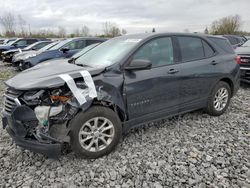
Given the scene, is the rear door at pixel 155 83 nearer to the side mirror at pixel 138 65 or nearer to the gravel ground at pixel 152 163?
the side mirror at pixel 138 65

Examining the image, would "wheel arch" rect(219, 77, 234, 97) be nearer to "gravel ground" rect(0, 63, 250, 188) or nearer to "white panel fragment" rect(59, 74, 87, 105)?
"gravel ground" rect(0, 63, 250, 188)

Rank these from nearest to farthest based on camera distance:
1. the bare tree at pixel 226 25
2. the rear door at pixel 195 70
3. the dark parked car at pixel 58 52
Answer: the rear door at pixel 195 70
the dark parked car at pixel 58 52
the bare tree at pixel 226 25

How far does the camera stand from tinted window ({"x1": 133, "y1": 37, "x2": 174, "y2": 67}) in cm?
345

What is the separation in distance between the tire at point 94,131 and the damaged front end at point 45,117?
96 millimetres

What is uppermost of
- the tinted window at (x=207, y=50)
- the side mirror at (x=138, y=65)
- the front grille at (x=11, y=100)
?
the tinted window at (x=207, y=50)

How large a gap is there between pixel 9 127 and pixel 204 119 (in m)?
3.38

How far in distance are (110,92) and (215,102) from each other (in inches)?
96.6

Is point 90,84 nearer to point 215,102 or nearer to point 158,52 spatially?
point 158,52

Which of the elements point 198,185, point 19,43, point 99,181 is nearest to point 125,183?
point 99,181

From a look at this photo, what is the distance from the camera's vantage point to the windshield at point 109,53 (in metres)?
3.32

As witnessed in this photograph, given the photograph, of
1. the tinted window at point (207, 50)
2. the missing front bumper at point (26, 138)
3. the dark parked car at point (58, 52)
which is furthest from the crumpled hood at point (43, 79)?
the dark parked car at point (58, 52)

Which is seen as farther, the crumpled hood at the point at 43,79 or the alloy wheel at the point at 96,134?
the alloy wheel at the point at 96,134

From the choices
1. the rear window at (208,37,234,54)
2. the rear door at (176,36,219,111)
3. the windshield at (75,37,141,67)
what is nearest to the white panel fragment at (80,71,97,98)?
the windshield at (75,37,141,67)

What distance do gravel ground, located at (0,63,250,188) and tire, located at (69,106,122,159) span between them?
0.14 m
